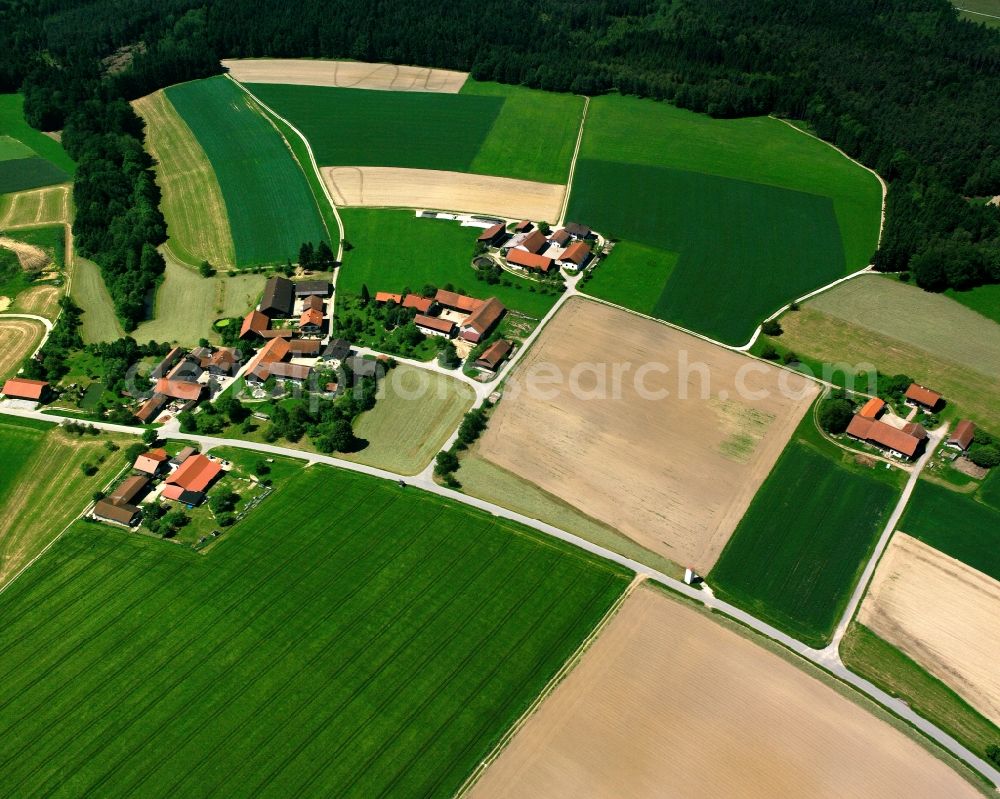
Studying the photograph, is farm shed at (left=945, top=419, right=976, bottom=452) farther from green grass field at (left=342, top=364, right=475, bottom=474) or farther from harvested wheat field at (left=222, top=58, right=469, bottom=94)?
harvested wheat field at (left=222, top=58, right=469, bottom=94)

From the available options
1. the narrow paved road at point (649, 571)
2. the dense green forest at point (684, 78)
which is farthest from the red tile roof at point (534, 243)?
the dense green forest at point (684, 78)

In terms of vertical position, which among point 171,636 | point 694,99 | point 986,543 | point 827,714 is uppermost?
point 694,99

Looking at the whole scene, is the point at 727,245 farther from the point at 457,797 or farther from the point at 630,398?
the point at 457,797

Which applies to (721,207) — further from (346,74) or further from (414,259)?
(346,74)

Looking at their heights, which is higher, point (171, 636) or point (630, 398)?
point (630, 398)

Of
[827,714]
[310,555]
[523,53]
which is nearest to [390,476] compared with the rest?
[310,555]

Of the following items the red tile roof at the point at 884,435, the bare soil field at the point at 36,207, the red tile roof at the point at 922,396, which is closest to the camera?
the red tile roof at the point at 884,435

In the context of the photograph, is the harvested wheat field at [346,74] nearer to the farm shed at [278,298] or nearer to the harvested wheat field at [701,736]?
Answer: the farm shed at [278,298]

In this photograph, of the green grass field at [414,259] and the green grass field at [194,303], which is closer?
the green grass field at [194,303]
